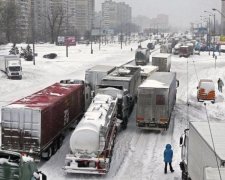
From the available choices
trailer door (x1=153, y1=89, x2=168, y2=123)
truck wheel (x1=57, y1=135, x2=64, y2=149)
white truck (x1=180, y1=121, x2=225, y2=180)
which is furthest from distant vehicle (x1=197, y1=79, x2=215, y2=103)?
white truck (x1=180, y1=121, x2=225, y2=180)

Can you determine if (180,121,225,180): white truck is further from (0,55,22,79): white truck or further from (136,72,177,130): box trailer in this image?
(0,55,22,79): white truck

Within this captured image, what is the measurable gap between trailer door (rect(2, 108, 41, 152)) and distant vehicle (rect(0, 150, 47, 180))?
169 inches

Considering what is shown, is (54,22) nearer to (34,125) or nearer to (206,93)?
(206,93)

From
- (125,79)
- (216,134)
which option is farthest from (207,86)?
(216,134)

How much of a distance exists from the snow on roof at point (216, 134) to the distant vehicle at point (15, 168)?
565 centimetres

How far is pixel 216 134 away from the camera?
1464 cm

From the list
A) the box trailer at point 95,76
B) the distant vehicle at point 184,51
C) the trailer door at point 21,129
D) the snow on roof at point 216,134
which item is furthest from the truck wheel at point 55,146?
the distant vehicle at point 184,51

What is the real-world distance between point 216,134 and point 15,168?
249 inches

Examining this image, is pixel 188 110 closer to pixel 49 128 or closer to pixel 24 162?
pixel 49 128

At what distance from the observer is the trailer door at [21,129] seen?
20.4m

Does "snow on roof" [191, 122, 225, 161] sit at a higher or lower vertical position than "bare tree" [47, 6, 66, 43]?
lower

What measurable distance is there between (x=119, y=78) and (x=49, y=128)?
8.76m

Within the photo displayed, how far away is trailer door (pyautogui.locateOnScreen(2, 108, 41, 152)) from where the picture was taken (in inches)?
802

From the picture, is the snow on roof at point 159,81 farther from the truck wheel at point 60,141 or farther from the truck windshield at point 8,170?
the truck windshield at point 8,170
